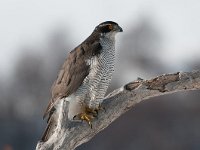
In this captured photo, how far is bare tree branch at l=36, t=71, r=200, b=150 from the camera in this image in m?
14.6

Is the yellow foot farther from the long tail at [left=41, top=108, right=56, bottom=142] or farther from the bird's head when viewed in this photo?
the bird's head

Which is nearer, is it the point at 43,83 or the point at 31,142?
the point at 31,142

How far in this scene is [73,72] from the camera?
606 inches

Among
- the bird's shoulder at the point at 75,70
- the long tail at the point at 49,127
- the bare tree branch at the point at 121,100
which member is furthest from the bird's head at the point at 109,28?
the long tail at the point at 49,127

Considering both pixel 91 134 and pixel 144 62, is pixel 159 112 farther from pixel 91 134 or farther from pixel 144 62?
pixel 91 134

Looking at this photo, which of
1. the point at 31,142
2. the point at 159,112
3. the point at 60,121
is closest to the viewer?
the point at 60,121

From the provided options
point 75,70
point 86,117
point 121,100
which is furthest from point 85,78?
point 121,100

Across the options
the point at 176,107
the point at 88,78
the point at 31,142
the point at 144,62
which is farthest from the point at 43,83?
the point at 88,78

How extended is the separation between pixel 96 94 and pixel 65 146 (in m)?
0.97

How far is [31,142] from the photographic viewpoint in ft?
164

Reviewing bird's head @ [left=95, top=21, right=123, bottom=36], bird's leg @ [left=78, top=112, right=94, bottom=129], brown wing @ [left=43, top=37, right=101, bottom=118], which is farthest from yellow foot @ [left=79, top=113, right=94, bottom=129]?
bird's head @ [left=95, top=21, right=123, bottom=36]

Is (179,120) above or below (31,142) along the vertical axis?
below

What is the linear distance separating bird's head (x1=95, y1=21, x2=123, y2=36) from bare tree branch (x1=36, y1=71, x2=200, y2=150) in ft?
3.47

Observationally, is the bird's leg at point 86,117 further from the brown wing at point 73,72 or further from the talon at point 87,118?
the brown wing at point 73,72
